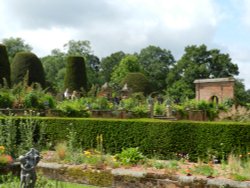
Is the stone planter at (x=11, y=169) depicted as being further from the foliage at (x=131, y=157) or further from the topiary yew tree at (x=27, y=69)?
the topiary yew tree at (x=27, y=69)

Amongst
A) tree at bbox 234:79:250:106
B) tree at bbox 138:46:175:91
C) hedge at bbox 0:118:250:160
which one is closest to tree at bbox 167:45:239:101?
tree at bbox 234:79:250:106

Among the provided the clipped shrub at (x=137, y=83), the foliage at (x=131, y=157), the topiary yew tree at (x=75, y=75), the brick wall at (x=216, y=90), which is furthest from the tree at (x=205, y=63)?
the foliage at (x=131, y=157)

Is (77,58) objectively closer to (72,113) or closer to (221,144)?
(72,113)

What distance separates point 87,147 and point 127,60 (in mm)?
43378

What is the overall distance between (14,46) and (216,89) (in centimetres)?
3808

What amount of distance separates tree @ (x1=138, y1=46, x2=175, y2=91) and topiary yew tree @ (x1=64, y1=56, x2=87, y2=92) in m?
24.0

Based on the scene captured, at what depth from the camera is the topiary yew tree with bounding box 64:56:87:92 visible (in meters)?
29.9

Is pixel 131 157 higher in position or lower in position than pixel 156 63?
lower

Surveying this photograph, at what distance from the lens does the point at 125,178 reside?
661 centimetres

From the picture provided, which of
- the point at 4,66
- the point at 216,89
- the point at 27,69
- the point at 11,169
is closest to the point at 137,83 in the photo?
the point at 216,89

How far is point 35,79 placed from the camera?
29.2m

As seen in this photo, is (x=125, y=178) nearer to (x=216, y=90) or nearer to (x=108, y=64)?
(x=216, y=90)

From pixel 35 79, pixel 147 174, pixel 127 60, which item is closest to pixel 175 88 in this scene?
pixel 127 60

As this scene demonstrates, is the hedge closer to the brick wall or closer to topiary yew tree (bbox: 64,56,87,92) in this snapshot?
topiary yew tree (bbox: 64,56,87,92)
